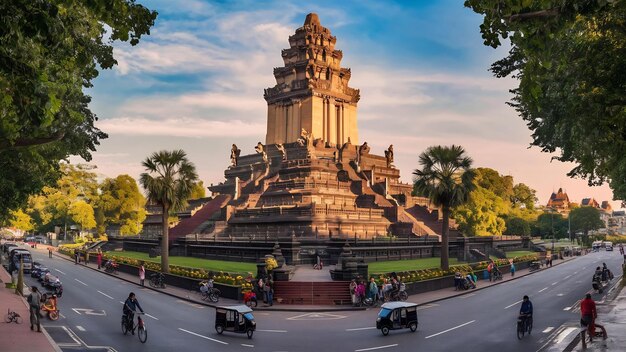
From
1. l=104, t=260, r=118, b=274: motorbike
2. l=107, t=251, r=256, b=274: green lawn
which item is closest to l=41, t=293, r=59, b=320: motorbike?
l=107, t=251, r=256, b=274: green lawn

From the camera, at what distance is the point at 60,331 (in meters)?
23.2

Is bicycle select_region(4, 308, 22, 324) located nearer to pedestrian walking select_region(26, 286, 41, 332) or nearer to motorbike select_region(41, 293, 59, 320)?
motorbike select_region(41, 293, 59, 320)

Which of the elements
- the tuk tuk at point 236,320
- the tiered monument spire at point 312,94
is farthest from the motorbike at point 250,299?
the tiered monument spire at point 312,94

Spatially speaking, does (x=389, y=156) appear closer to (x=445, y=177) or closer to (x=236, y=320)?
(x=445, y=177)

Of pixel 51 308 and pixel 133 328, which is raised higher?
pixel 51 308

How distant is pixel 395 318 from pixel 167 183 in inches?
1011

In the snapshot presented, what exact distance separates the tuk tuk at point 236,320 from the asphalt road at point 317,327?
35 centimetres

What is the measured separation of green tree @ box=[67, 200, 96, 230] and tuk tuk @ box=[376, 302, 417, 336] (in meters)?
90.6

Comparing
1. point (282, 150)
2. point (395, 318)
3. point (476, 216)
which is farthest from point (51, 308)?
point (476, 216)

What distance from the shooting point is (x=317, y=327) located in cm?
2531

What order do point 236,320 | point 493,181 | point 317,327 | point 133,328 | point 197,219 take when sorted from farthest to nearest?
point 493,181 < point 197,219 < point 317,327 < point 236,320 < point 133,328

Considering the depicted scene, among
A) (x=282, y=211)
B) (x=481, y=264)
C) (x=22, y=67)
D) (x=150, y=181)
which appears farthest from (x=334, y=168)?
(x=22, y=67)

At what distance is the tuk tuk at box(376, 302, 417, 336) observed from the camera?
23.2 metres

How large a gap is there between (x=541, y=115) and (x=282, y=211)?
3703cm
